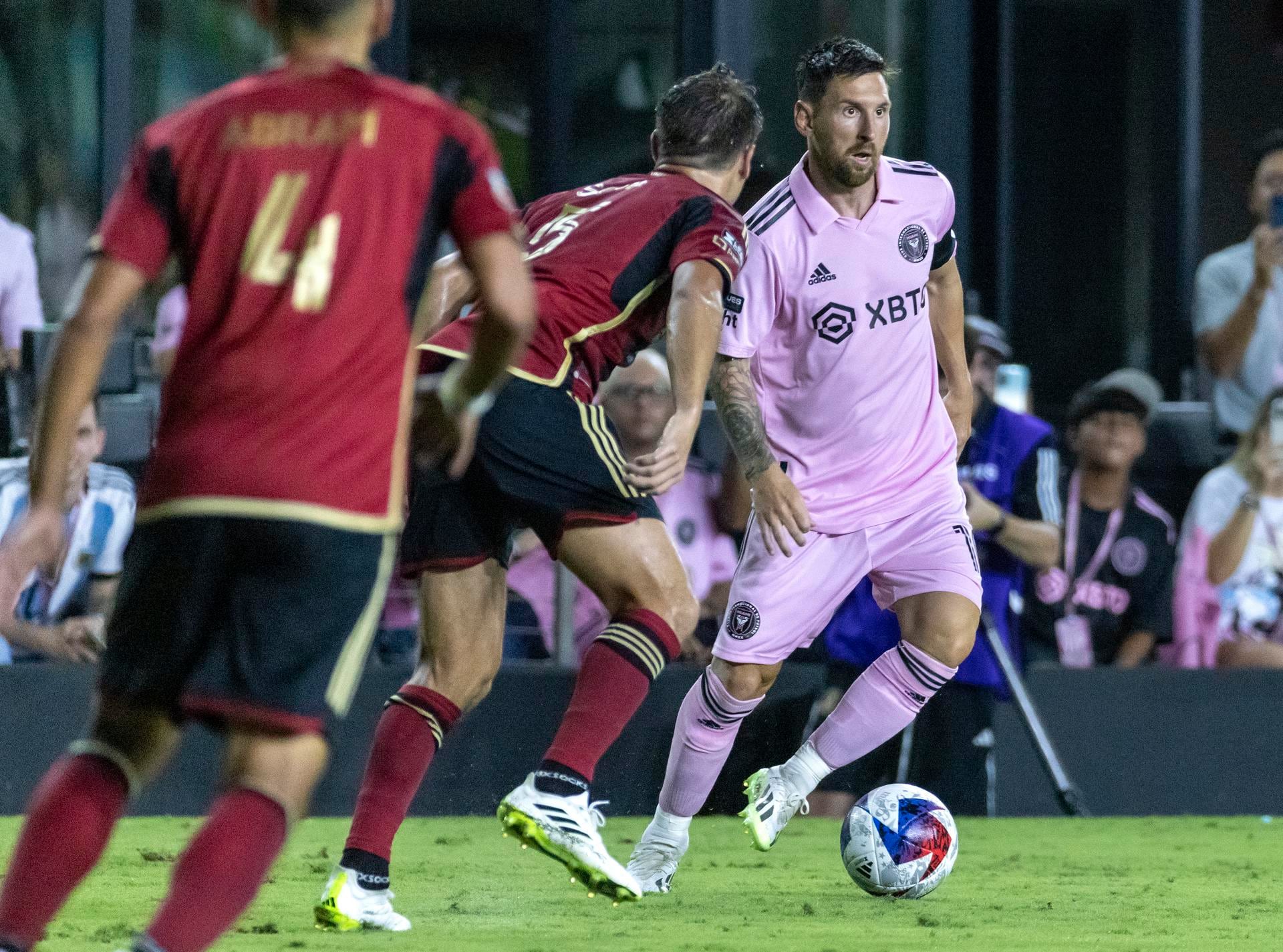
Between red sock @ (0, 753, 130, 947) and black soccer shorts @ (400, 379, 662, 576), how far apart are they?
1.56m

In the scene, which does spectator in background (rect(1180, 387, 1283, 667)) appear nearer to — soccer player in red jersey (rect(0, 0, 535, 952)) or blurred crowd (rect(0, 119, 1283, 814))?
blurred crowd (rect(0, 119, 1283, 814))

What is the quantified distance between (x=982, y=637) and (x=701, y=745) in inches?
89.3

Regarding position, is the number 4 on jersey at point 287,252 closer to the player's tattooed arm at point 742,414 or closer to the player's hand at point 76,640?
the player's tattooed arm at point 742,414

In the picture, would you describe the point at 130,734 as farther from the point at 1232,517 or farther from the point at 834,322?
the point at 1232,517

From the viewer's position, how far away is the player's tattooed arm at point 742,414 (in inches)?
202

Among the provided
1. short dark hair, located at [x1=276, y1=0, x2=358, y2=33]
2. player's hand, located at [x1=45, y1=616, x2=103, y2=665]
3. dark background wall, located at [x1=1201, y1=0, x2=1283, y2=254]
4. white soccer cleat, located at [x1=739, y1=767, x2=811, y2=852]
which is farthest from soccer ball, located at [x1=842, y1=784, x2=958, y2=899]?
dark background wall, located at [x1=1201, y1=0, x2=1283, y2=254]

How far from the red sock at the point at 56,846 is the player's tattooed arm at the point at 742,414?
2420mm

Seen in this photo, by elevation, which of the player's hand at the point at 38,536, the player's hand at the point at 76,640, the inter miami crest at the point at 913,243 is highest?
the player's hand at the point at 38,536

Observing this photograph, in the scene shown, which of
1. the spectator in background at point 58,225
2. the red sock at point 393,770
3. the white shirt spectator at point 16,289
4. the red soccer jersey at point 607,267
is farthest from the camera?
the spectator in background at point 58,225

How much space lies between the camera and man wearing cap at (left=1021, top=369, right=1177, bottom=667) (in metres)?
8.00

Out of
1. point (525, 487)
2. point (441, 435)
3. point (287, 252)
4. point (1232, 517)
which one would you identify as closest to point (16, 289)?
point (525, 487)

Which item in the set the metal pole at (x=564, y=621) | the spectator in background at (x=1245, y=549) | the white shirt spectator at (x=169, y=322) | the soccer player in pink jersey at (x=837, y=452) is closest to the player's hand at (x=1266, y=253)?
the spectator in background at (x=1245, y=549)

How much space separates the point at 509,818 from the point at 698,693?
122cm

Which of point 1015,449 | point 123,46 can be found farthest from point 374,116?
point 123,46
